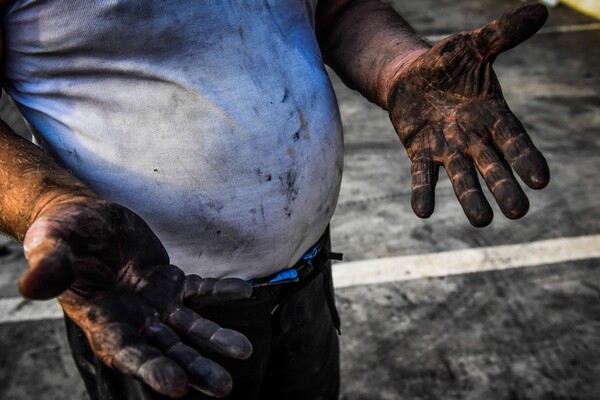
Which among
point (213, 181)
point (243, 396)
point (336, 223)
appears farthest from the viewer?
point (336, 223)

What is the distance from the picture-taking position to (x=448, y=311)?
3232mm

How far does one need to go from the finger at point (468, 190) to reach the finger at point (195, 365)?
611mm

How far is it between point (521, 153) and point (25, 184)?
1.00 m

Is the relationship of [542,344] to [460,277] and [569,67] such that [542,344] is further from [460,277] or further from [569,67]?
[569,67]

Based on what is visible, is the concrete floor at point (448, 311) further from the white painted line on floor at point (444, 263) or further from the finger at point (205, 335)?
the finger at point (205, 335)

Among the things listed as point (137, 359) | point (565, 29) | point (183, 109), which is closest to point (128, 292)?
point (137, 359)

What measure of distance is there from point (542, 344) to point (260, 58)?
7.44 ft

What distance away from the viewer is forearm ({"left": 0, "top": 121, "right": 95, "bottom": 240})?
46.3 inches

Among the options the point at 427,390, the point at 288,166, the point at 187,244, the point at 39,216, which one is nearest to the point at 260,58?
the point at 288,166

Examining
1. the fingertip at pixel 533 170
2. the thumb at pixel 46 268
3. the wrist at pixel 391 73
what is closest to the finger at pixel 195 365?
the thumb at pixel 46 268

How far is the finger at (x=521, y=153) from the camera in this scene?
51.0 inches

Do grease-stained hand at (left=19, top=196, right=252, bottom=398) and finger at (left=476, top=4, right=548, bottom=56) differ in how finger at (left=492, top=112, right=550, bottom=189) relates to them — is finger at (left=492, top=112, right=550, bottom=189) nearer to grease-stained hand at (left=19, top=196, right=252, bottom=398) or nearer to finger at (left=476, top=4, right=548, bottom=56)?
finger at (left=476, top=4, right=548, bottom=56)

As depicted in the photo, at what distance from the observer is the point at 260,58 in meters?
1.41

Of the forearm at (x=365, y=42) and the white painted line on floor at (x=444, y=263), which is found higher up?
the forearm at (x=365, y=42)
